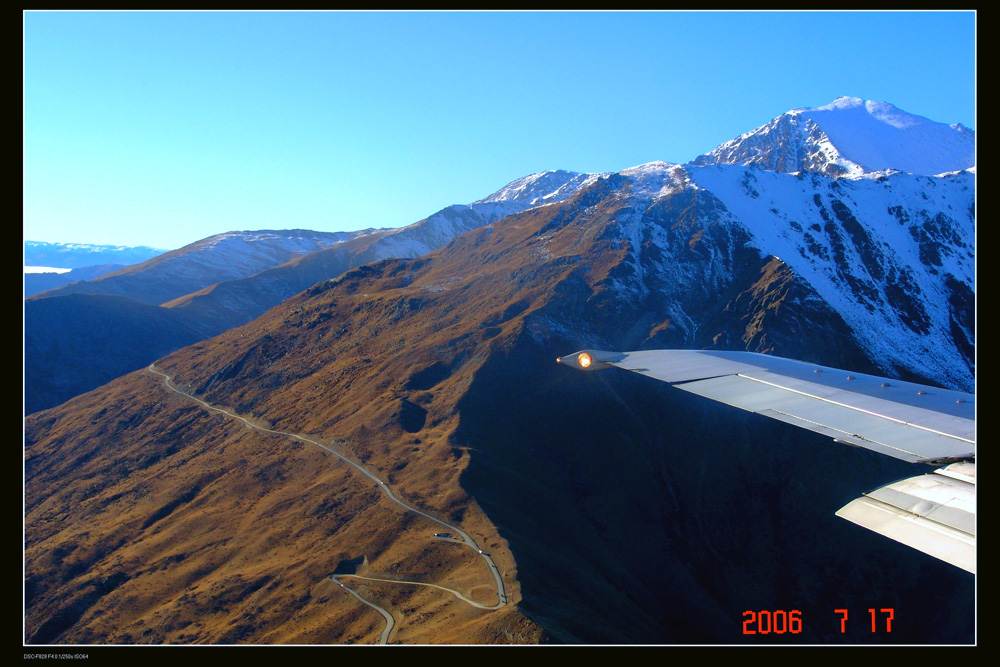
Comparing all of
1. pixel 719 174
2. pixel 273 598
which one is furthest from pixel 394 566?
pixel 719 174

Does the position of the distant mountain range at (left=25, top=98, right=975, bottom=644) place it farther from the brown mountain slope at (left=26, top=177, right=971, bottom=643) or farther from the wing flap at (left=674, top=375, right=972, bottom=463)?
the wing flap at (left=674, top=375, right=972, bottom=463)

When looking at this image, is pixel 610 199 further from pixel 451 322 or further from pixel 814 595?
pixel 814 595

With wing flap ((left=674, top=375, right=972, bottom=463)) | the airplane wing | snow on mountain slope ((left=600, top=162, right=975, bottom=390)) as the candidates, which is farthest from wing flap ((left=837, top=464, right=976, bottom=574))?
snow on mountain slope ((left=600, top=162, right=975, bottom=390))
